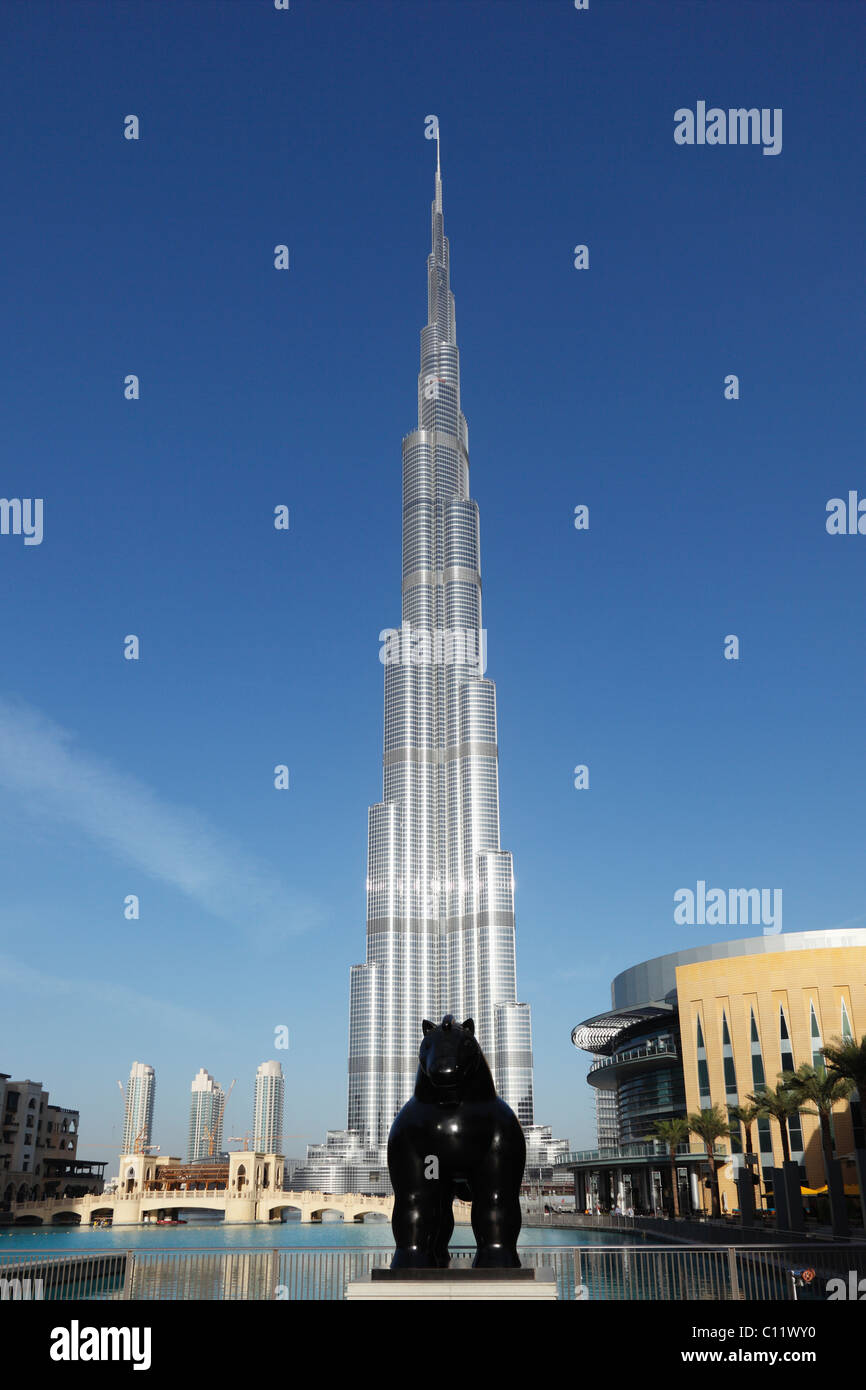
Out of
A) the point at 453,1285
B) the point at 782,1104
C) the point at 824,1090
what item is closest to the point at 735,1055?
the point at 782,1104

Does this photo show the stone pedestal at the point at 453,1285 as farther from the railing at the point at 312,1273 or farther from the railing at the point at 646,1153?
the railing at the point at 646,1153

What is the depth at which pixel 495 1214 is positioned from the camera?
12.6 metres

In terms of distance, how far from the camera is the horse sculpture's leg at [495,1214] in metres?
12.5

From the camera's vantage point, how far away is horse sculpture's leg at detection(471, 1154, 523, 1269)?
12.5 m

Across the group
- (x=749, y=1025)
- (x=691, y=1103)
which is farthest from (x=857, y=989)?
(x=691, y=1103)

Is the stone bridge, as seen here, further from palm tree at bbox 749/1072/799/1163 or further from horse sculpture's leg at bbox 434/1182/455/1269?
horse sculpture's leg at bbox 434/1182/455/1269

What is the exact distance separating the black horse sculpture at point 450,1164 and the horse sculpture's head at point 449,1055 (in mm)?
12

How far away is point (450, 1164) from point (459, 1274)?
116 centimetres

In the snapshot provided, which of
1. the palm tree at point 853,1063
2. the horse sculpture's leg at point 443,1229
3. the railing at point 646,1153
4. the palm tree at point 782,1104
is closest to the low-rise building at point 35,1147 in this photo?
the railing at point 646,1153

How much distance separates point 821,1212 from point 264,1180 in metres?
109

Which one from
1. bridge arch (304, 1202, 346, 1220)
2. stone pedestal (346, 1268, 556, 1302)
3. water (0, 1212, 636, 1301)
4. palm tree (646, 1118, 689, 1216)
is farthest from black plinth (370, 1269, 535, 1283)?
bridge arch (304, 1202, 346, 1220)

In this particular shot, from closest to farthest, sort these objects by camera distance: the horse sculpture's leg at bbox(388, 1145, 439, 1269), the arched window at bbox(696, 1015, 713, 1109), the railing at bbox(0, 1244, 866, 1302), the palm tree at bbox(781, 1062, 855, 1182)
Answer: the horse sculpture's leg at bbox(388, 1145, 439, 1269) < the railing at bbox(0, 1244, 866, 1302) < the palm tree at bbox(781, 1062, 855, 1182) < the arched window at bbox(696, 1015, 713, 1109)
